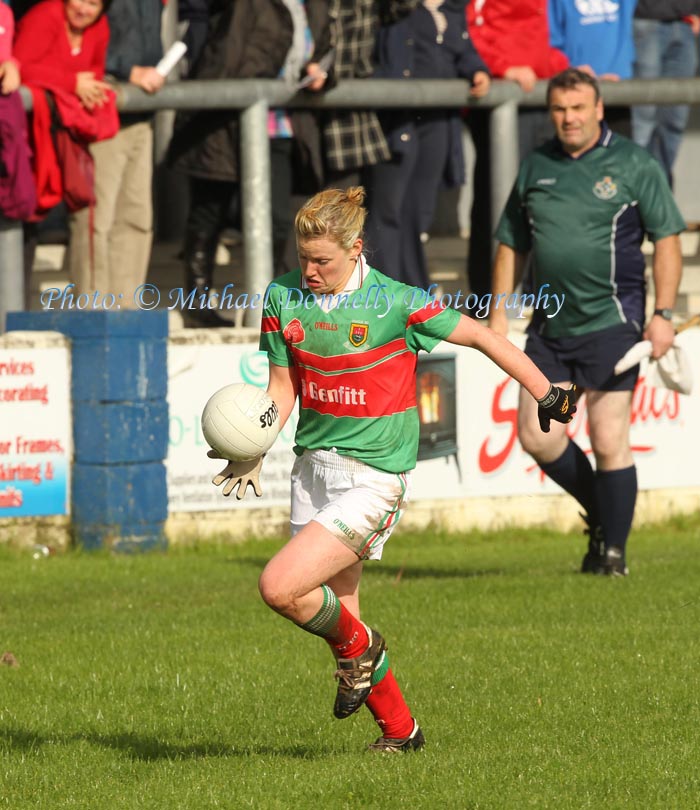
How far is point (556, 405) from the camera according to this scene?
5785 mm

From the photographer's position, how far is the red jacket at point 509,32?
1295cm

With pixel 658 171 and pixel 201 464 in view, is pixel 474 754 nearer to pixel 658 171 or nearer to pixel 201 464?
pixel 658 171

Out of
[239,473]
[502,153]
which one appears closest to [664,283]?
[502,153]

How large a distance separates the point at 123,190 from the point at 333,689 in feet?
18.7

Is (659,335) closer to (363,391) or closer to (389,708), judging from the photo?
(363,391)

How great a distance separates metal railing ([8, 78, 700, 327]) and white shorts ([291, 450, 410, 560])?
596 cm

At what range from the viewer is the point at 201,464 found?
11.4m

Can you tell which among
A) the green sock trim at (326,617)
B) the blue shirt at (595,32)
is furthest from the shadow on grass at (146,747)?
the blue shirt at (595,32)

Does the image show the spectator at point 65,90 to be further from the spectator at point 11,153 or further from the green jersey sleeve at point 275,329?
the green jersey sleeve at point 275,329

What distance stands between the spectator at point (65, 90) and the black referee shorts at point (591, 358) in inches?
144

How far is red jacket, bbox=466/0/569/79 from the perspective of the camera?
42.5 feet

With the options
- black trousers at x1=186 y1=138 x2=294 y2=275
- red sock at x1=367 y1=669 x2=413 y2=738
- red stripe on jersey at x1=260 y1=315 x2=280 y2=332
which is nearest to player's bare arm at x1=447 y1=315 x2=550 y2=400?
red stripe on jersey at x1=260 y1=315 x2=280 y2=332

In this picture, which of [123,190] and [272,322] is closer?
[272,322]

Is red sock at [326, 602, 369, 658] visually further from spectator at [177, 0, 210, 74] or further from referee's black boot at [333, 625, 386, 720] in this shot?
spectator at [177, 0, 210, 74]
